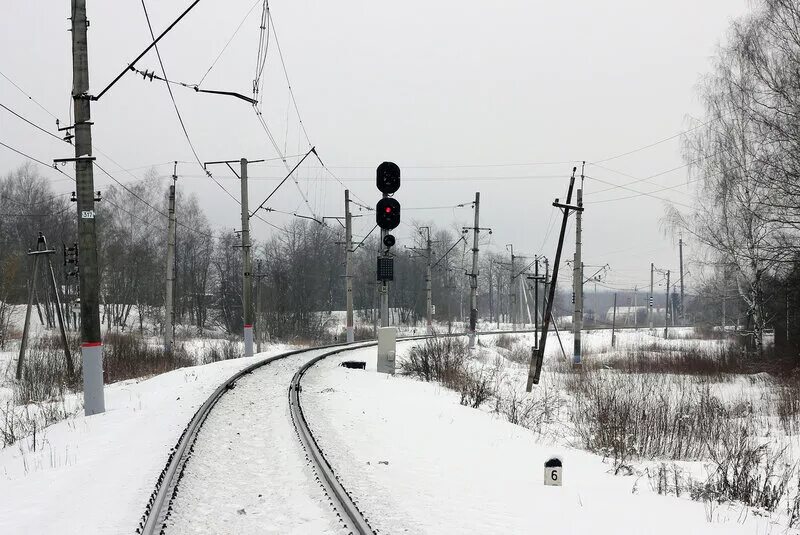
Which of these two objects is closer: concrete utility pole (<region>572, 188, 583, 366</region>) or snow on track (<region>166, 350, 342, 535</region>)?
snow on track (<region>166, 350, 342, 535</region>)

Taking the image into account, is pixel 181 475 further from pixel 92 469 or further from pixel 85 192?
pixel 85 192

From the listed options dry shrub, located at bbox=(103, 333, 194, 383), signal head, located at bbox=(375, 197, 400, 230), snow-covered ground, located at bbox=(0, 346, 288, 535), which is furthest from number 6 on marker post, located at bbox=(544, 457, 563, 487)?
dry shrub, located at bbox=(103, 333, 194, 383)

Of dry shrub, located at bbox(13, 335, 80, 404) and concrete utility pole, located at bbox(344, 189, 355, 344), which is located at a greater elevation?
concrete utility pole, located at bbox(344, 189, 355, 344)

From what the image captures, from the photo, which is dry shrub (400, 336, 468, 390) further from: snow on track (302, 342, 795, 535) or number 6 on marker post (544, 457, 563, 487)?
number 6 on marker post (544, 457, 563, 487)

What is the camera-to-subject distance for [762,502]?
6379mm

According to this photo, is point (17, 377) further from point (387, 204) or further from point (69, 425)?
point (387, 204)

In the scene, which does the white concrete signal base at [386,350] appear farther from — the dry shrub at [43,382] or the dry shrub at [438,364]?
the dry shrub at [43,382]

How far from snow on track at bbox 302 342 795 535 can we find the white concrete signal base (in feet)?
19.4

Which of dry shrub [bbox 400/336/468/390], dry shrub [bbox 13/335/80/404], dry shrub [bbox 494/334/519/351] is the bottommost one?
dry shrub [bbox 494/334/519/351]

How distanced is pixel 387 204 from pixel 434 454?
319 inches

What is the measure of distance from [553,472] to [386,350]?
1071cm

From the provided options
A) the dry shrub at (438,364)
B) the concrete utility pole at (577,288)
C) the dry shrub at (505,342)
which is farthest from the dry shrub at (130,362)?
the dry shrub at (505,342)

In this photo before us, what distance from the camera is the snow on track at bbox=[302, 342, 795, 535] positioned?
5.02 m

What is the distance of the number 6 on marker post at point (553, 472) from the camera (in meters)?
6.12
